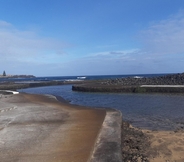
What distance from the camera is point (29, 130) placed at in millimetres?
7992

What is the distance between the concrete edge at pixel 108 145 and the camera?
210 inches

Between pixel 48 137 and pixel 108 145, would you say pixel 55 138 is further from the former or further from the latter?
pixel 108 145

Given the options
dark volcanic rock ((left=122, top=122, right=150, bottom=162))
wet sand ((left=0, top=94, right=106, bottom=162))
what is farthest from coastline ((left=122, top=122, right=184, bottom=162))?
wet sand ((left=0, top=94, right=106, bottom=162))

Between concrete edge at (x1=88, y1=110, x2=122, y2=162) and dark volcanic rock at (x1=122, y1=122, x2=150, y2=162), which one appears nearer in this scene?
concrete edge at (x1=88, y1=110, x2=122, y2=162)

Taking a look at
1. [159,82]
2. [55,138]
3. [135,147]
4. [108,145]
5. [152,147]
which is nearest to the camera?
[108,145]

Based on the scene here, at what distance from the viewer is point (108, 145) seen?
6176mm

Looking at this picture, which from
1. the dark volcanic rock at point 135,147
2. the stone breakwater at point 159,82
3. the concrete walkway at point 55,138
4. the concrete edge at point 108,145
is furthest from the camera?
the stone breakwater at point 159,82

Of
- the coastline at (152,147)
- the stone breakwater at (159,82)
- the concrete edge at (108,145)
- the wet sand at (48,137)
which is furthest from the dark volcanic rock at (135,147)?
the stone breakwater at (159,82)

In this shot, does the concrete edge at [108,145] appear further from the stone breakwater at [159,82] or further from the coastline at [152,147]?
the stone breakwater at [159,82]

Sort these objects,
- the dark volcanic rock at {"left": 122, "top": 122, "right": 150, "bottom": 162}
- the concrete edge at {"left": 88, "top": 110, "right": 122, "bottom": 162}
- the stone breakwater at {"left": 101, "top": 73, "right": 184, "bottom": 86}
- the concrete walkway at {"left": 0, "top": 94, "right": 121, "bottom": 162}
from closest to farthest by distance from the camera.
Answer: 1. the concrete edge at {"left": 88, "top": 110, "right": 122, "bottom": 162}
2. the concrete walkway at {"left": 0, "top": 94, "right": 121, "bottom": 162}
3. the dark volcanic rock at {"left": 122, "top": 122, "right": 150, "bottom": 162}
4. the stone breakwater at {"left": 101, "top": 73, "right": 184, "bottom": 86}

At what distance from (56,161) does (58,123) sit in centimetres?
397

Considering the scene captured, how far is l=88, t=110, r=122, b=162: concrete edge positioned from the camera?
534 centimetres

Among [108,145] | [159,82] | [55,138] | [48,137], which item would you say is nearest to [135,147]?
[108,145]

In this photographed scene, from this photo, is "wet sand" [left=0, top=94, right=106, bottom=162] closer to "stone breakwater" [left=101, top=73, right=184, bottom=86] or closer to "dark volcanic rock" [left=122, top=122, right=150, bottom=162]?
"dark volcanic rock" [left=122, top=122, right=150, bottom=162]
